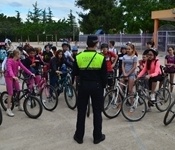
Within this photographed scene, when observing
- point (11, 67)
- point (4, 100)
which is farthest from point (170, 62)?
point (4, 100)

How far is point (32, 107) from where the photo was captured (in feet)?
24.3

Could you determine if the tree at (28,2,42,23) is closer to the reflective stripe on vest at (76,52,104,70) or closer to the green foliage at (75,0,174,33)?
the green foliage at (75,0,174,33)

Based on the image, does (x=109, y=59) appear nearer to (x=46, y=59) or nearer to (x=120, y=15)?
(x=46, y=59)

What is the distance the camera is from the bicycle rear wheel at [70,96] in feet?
27.2

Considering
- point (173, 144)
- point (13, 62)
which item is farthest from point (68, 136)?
point (13, 62)

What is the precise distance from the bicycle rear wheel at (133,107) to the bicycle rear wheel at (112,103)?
0.66 ft

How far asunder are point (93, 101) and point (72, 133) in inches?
38.8

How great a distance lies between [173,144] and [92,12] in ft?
155

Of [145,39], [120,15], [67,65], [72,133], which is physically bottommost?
[72,133]

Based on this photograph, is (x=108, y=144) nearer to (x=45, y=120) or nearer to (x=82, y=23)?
(x=45, y=120)

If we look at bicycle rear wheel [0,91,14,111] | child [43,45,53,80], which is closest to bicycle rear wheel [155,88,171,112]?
child [43,45,53,80]

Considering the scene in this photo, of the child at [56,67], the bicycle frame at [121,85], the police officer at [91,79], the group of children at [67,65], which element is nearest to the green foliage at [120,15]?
the group of children at [67,65]

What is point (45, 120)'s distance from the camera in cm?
722

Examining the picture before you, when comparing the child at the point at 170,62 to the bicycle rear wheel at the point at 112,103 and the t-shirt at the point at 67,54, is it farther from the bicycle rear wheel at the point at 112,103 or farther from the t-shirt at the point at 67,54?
the bicycle rear wheel at the point at 112,103
